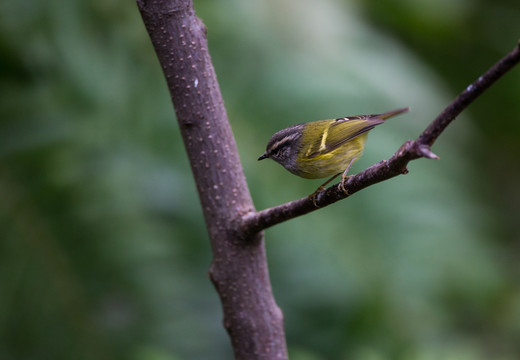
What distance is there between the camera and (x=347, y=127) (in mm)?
2436

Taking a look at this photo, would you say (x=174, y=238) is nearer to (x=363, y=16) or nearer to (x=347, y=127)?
(x=347, y=127)

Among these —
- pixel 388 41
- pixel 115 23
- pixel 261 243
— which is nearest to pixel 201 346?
pixel 261 243

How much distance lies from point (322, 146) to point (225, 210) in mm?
680

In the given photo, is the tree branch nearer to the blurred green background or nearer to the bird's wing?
the bird's wing

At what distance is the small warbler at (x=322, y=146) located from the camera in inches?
93.9

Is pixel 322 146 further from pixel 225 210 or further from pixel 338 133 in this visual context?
pixel 225 210

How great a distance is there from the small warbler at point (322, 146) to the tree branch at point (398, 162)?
503 mm

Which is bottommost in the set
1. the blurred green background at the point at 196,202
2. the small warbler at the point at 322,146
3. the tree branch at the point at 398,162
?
the blurred green background at the point at 196,202

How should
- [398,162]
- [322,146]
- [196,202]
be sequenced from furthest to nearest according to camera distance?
[196,202]
[322,146]
[398,162]

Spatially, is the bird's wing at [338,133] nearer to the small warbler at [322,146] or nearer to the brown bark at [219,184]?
the small warbler at [322,146]

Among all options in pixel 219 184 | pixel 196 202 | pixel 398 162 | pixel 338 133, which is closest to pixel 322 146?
pixel 338 133

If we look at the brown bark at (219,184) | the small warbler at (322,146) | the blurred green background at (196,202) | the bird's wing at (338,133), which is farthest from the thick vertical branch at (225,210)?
the blurred green background at (196,202)

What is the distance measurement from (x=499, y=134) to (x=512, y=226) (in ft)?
4.04

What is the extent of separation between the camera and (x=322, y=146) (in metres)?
2.46
